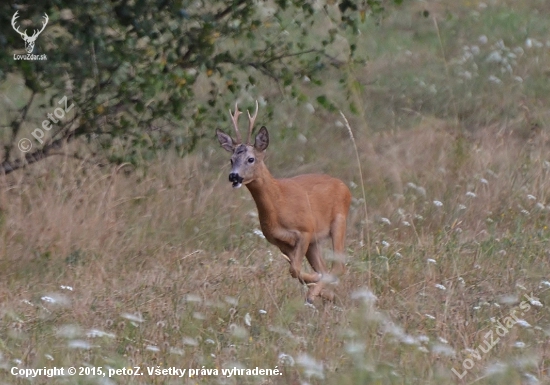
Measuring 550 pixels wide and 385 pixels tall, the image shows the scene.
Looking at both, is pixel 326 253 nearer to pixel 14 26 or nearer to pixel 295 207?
pixel 295 207

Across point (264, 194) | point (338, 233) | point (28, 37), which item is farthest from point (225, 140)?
point (28, 37)

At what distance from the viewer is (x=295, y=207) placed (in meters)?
7.27

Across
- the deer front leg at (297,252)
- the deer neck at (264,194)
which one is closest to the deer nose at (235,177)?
the deer neck at (264,194)

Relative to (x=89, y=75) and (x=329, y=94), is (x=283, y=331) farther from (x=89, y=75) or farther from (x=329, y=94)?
(x=329, y=94)

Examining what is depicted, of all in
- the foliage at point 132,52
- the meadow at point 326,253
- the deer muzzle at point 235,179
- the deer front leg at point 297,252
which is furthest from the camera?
the foliage at point 132,52

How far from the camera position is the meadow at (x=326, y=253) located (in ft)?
17.6

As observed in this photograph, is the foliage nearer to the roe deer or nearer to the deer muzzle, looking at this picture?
the roe deer

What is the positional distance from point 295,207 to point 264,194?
274mm

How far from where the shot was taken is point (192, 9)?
805cm

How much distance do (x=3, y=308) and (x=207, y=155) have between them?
14.7ft

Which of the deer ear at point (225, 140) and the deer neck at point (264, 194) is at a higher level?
the deer ear at point (225, 140)

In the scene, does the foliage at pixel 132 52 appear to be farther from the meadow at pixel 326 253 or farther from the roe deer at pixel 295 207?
the roe deer at pixel 295 207

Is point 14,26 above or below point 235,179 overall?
above

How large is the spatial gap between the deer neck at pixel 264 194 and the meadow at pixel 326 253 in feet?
1.25
